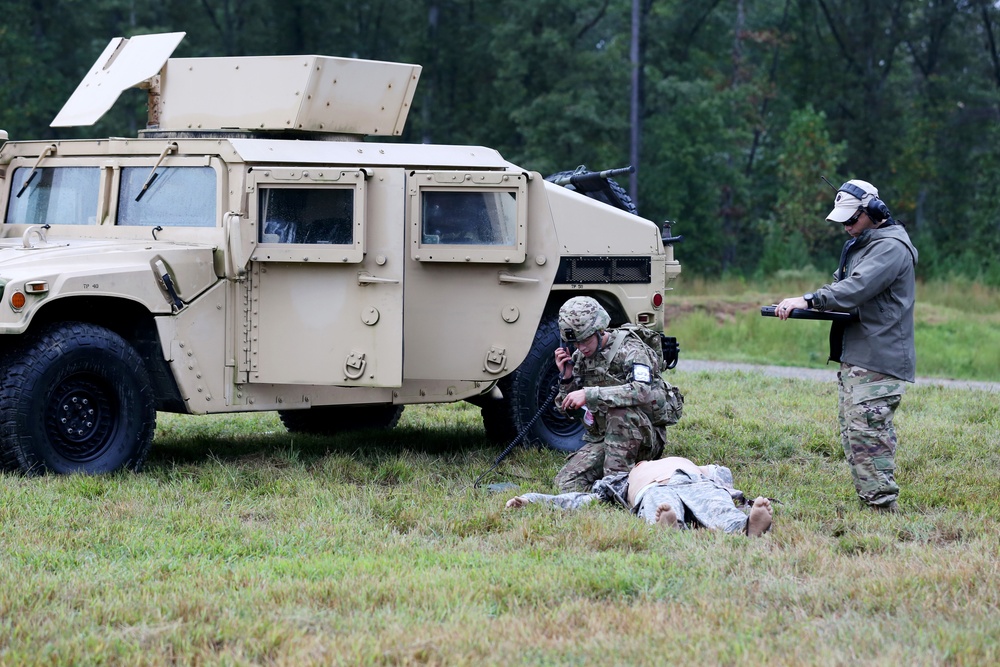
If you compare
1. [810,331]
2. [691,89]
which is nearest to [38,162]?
[810,331]

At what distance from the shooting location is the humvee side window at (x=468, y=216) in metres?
7.47

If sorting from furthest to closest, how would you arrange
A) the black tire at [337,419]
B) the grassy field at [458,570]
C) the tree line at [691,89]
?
the tree line at [691,89]
the black tire at [337,419]
the grassy field at [458,570]

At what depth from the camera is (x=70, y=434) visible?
22.4 feet

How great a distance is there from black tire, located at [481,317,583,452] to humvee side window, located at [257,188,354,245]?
60.4 inches

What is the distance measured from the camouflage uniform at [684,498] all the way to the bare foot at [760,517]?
0.09 metres

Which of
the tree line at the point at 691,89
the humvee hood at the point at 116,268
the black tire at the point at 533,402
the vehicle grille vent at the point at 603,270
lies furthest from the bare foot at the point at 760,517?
the tree line at the point at 691,89

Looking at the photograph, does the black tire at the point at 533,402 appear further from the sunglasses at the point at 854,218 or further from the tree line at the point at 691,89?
the tree line at the point at 691,89

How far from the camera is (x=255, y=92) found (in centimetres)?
804

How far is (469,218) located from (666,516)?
2372mm

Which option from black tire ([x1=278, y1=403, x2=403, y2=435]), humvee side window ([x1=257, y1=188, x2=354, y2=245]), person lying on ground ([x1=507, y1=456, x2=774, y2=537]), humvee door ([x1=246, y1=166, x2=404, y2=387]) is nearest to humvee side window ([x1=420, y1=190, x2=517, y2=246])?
humvee door ([x1=246, y1=166, x2=404, y2=387])

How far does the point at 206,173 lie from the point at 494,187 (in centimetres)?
162

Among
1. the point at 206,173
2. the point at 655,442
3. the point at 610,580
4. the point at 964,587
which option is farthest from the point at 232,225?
the point at 964,587

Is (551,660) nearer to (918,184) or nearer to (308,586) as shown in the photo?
(308,586)

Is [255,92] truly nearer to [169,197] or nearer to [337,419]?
[169,197]
